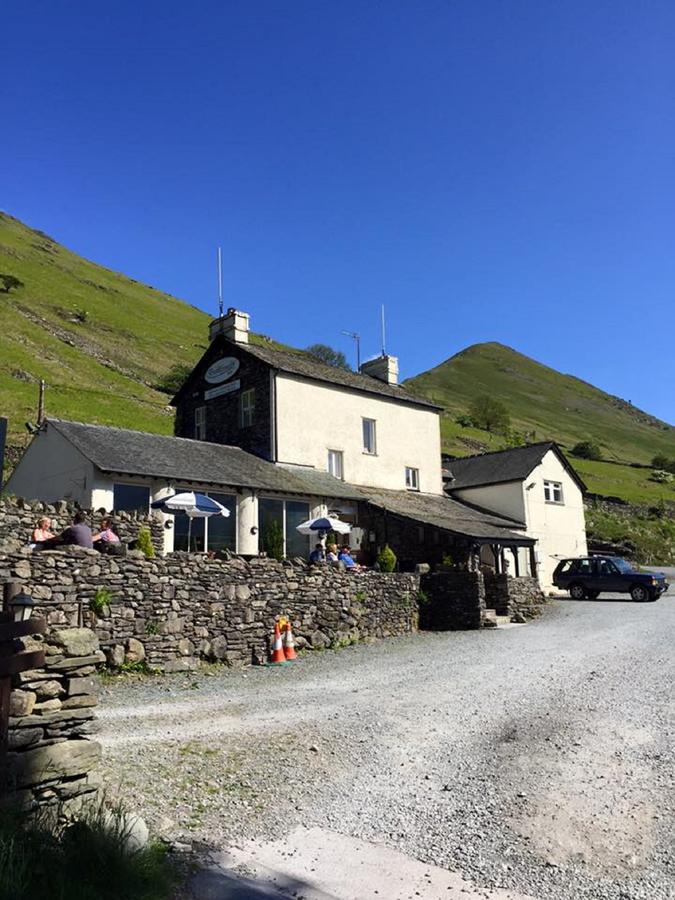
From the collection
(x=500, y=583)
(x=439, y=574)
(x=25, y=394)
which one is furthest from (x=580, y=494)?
(x=25, y=394)

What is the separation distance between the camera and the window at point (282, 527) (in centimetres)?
2320

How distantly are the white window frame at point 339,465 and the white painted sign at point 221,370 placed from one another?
5521 mm

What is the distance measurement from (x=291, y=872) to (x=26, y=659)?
9.01ft

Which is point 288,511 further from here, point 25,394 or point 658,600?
point 25,394

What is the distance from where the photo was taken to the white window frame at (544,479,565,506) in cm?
3462

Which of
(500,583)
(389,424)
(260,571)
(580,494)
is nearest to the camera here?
(260,571)

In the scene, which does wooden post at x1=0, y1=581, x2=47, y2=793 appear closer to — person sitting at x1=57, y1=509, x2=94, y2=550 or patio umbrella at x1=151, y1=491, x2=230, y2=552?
person sitting at x1=57, y1=509, x2=94, y2=550

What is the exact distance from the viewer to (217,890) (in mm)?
5023

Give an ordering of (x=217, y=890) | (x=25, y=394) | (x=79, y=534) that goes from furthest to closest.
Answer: (x=25, y=394) → (x=79, y=534) → (x=217, y=890)

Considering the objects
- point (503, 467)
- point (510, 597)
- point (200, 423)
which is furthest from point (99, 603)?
point (503, 467)

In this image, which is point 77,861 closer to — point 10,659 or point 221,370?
point 10,659

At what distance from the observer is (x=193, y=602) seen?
14422 millimetres

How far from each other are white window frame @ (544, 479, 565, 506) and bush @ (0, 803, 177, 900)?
31.5 metres

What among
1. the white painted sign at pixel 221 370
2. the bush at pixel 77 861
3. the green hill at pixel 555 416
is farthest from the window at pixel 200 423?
the green hill at pixel 555 416
